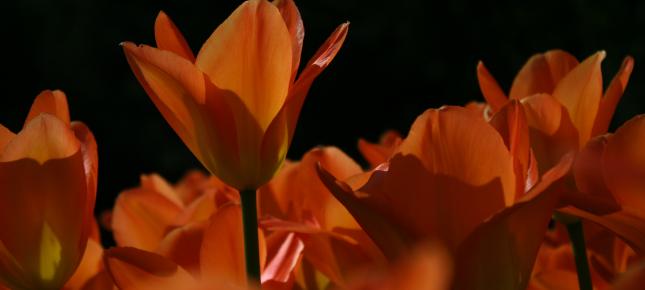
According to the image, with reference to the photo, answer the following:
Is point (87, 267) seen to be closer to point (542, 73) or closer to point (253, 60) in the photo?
point (253, 60)

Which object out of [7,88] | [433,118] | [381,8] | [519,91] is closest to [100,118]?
[7,88]

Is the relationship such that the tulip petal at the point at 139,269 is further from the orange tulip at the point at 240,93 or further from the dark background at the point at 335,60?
the dark background at the point at 335,60

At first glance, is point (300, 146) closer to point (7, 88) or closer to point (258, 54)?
point (7, 88)

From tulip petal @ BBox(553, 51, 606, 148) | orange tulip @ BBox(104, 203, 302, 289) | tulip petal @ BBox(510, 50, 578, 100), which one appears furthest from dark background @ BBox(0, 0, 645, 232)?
orange tulip @ BBox(104, 203, 302, 289)

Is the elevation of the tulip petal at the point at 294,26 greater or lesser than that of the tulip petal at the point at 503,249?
greater

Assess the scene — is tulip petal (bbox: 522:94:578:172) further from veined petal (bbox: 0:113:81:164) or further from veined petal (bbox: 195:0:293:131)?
veined petal (bbox: 0:113:81:164)

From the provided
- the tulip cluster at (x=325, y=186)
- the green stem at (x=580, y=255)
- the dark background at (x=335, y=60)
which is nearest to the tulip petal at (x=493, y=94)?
the tulip cluster at (x=325, y=186)
